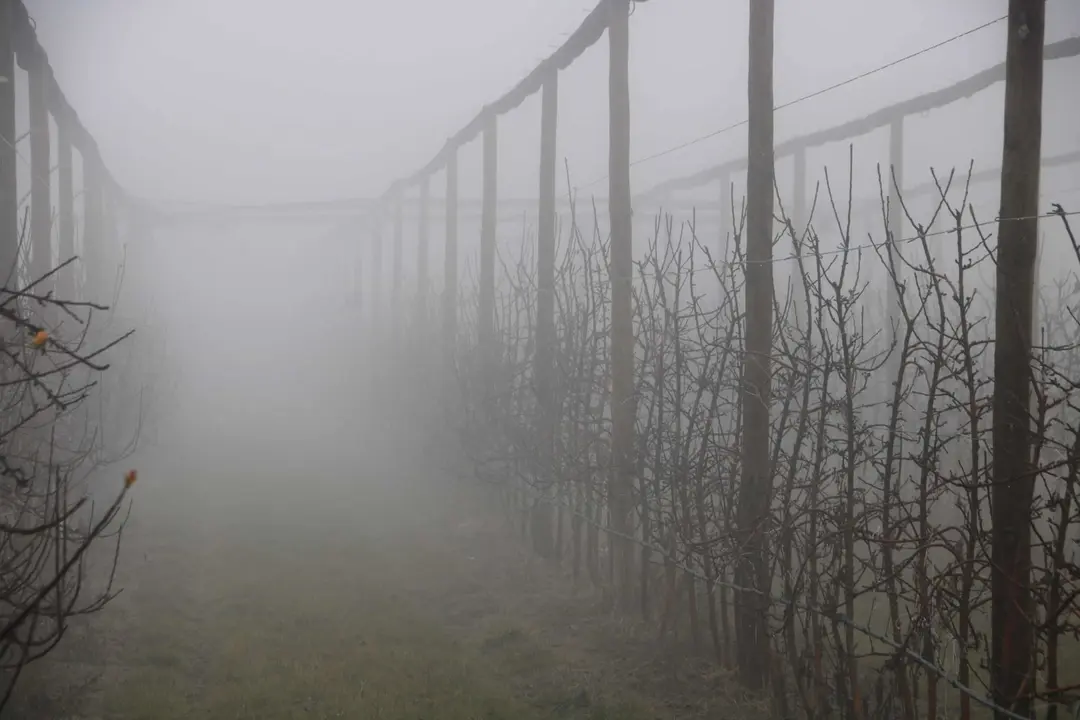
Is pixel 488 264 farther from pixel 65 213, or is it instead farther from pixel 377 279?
pixel 377 279

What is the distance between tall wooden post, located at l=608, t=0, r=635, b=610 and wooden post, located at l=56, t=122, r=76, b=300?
7861 millimetres

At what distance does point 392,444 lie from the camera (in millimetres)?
17109

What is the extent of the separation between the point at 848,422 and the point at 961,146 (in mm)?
17596

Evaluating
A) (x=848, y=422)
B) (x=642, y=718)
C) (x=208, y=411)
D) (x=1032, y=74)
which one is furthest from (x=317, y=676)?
(x=208, y=411)

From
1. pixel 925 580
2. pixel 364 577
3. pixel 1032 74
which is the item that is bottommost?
pixel 364 577

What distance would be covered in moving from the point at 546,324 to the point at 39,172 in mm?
5948

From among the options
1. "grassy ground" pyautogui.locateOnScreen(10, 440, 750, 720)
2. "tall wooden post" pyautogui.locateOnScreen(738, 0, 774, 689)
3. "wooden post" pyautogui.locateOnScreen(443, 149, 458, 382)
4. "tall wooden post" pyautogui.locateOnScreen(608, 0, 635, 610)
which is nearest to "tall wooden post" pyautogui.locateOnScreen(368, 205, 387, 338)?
"wooden post" pyautogui.locateOnScreen(443, 149, 458, 382)

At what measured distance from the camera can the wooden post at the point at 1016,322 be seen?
3639mm

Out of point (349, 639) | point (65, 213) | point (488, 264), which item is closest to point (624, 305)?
point (349, 639)

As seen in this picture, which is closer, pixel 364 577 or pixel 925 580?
pixel 925 580

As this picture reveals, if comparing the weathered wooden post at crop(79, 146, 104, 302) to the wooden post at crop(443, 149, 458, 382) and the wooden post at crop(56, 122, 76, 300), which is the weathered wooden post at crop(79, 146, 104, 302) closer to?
the wooden post at crop(56, 122, 76, 300)

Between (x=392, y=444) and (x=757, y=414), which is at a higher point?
(x=757, y=414)

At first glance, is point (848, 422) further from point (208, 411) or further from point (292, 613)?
point (208, 411)

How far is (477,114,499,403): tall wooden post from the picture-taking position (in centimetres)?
1173
